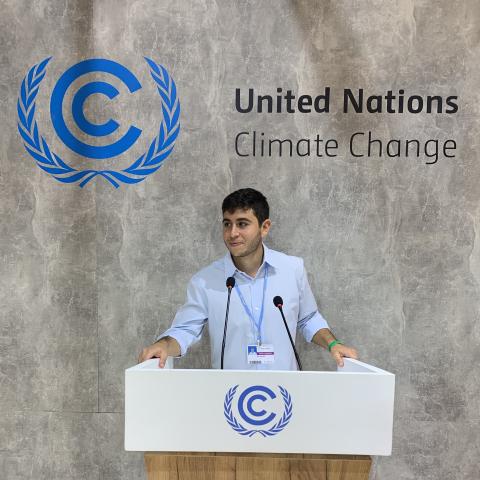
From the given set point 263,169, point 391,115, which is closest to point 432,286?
point 391,115

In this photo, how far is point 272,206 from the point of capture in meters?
2.90

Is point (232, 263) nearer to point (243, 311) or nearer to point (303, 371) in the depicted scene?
point (243, 311)

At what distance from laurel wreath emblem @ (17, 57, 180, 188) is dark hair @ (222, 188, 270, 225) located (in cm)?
71

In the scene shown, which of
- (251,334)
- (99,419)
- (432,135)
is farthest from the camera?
(99,419)

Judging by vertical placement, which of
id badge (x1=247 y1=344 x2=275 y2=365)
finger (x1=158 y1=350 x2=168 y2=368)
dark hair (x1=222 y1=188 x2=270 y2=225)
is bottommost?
id badge (x1=247 y1=344 x2=275 y2=365)

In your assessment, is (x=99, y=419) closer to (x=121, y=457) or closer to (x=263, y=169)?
(x=121, y=457)

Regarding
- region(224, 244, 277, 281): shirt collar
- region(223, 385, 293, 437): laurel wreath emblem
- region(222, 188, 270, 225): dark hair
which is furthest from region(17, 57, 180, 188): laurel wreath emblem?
region(223, 385, 293, 437): laurel wreath emblem

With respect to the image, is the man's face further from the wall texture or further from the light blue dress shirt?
the wall texture

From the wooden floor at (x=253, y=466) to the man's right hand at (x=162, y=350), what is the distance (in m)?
0.41

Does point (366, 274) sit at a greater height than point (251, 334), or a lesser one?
greater

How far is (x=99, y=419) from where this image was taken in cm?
302

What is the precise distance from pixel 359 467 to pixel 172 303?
155 cm

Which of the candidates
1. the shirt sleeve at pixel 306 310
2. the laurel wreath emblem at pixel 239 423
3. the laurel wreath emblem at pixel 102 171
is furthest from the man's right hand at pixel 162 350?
the laurel wreath emblem at pixel 102 171

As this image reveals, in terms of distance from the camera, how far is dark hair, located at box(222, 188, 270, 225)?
2.38 m
